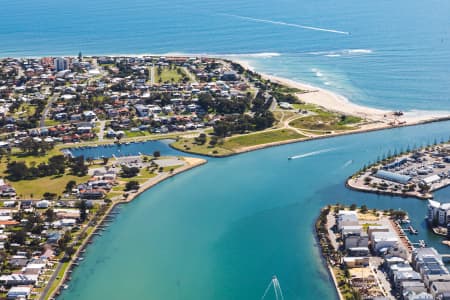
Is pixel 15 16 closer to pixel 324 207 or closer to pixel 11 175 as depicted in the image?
pixel 11 175

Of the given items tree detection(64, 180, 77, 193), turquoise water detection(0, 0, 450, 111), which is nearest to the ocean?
turquoise water detection(0, 0, 450, 111)

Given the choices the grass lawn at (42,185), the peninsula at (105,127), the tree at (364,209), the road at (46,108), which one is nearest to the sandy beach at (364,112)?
the peninsula at (105,127)

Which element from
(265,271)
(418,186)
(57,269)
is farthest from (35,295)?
(418,186)

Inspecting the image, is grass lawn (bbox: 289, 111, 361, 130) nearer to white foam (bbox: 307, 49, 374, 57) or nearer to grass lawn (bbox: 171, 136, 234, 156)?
grass lawn (bbox: 171, 136, 234, 156)

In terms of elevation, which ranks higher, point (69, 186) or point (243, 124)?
point (243, 124)

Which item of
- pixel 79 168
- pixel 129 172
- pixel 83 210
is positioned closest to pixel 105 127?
pixel 79 168

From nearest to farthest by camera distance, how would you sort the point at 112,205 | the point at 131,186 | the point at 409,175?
the point at 112,205, the point at 131,186, the point at 409,175

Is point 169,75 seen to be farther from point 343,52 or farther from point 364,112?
point 364,112
